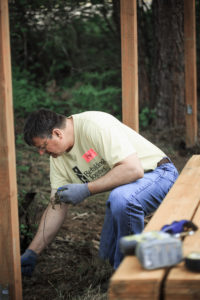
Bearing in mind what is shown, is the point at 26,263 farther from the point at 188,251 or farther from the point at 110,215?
the point at 188,251

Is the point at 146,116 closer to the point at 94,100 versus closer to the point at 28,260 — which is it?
the point at 94,100

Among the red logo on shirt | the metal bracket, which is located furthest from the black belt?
the metal bracket

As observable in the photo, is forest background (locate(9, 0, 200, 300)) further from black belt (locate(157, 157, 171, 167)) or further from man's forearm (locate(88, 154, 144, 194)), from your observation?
man's forearm (locate(88, 154, 144, 194))

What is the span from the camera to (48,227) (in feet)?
11.1

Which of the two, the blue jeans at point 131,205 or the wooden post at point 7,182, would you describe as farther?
the blue jeans at point 131,205

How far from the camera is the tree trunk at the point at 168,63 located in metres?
6.94

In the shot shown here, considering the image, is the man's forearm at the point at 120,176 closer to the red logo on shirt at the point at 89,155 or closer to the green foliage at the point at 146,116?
the red logo on shirt at the point at 89,155

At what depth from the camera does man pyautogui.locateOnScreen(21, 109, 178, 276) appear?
3.10 metres

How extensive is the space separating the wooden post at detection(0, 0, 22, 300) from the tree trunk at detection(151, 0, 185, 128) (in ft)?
15.8

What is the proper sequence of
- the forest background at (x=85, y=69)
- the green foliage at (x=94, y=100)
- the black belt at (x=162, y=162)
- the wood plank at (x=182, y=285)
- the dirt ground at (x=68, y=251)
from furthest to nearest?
the green foliage at (x=94, y=100)
the forest background at (x=85, y=69)
the black belt at (x=162, y=162)
the dirt ground at (x=68, y=251)
the wood plank at (x=182, y=285)

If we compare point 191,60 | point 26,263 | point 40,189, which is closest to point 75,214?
point 40,189

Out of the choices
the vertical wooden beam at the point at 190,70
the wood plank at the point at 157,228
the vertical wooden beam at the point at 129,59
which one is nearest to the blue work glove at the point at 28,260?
the wood plank at the point at 157,228

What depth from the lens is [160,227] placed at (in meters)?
2.14

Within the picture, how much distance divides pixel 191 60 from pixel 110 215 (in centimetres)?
365
